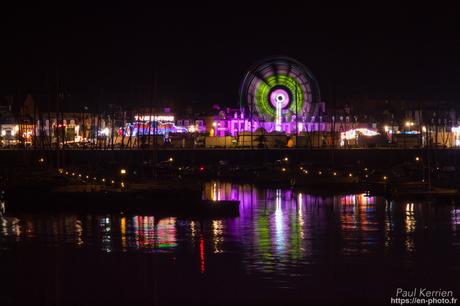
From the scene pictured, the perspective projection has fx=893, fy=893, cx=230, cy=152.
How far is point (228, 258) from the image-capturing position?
33000mm

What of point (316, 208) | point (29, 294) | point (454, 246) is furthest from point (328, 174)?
point (29, 294)

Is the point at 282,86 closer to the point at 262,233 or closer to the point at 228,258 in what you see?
the point at 262,233

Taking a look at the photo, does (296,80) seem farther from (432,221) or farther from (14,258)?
(14,258)

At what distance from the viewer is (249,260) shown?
32500 mm

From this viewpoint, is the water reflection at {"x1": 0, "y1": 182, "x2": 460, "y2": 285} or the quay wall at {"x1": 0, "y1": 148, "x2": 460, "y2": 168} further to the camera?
the quay wall at {"x1": 0, "y1": 148, "x2": 460, "y2": 168}

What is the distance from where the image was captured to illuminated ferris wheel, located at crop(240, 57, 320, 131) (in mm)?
104312

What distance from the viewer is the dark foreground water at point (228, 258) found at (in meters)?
27.8

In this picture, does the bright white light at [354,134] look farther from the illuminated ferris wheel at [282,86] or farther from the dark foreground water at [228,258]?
the dark foreground water at [228,258]

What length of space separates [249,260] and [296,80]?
73651mm

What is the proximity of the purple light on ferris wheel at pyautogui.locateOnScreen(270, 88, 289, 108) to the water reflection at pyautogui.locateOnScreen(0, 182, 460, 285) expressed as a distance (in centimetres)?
5421

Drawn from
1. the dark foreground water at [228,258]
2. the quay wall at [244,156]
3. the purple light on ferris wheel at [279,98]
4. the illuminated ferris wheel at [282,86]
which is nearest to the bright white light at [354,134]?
the illuminated ferris wheel at [282,86]

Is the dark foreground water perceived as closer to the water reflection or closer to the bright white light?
the water reflection

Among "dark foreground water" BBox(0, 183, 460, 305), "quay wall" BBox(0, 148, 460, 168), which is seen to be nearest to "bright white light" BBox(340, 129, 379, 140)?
"quay wall" BBox(0, 148, 460, 168)

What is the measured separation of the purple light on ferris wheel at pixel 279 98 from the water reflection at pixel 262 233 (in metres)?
54.2
